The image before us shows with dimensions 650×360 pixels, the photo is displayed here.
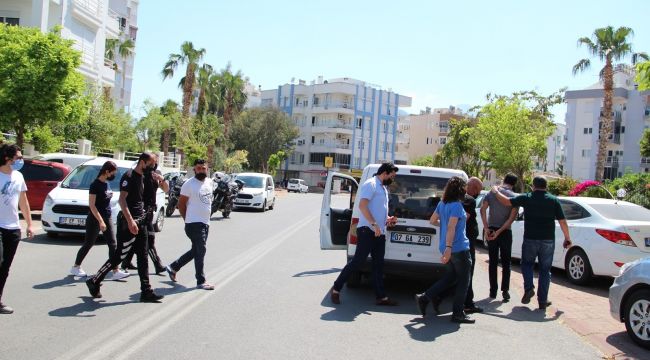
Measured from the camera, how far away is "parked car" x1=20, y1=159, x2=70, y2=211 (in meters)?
15.3

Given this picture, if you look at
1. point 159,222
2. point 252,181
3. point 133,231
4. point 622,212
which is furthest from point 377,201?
point 252,181

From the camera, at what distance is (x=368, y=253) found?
769 centimetres

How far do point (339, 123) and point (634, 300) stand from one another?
83184 mm

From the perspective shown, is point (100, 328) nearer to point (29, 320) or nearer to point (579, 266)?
point (29, 320)

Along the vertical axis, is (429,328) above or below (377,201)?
Answer: below

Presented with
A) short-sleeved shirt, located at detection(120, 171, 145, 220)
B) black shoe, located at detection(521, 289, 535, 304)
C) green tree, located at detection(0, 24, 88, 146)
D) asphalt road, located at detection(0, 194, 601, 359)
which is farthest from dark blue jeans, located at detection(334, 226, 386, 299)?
green tree, located at detection(0, 24, 88, 146)

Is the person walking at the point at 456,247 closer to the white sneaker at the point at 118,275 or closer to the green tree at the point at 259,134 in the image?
the white sneaker at the point at 118,275

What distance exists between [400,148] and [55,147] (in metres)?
83.1

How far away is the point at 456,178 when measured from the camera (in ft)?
23.6

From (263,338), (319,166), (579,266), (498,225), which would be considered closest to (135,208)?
(263,338)

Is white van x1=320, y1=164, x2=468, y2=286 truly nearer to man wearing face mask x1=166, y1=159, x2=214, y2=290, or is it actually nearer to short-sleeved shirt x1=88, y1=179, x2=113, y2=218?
man wearing face mask x1=166, y1=159, x2=214, y2=290

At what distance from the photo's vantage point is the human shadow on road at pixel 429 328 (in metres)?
6.44

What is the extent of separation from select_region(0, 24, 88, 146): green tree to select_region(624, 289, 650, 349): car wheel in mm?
17120

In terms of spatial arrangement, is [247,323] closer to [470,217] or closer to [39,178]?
[470,217]
